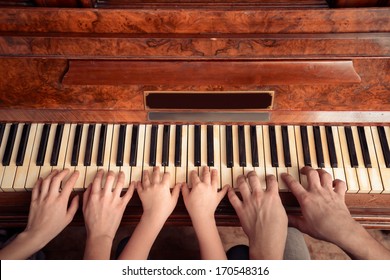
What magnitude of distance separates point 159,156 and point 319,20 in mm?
877

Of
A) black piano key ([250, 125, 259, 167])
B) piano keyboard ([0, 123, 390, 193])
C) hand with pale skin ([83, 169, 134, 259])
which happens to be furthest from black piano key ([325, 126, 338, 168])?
hand with pale skin ([83, 169, 134, 259])

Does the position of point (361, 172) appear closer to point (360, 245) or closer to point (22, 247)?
point (360, 245)

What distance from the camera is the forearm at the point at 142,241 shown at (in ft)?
4.00

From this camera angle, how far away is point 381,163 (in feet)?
4.66

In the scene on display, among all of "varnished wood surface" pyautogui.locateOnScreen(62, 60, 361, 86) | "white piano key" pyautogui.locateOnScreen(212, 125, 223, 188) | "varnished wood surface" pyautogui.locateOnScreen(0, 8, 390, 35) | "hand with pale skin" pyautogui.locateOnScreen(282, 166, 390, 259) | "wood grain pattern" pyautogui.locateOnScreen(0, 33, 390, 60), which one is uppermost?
"varnished wood surface" pyautogui.locateOnScreen(0, 8, 390, 35)

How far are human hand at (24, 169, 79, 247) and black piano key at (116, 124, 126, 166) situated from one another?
0.20 metres

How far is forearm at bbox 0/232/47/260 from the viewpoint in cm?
123

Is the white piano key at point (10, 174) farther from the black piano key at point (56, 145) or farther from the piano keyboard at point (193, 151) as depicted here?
the black piano key at point (56, 145)

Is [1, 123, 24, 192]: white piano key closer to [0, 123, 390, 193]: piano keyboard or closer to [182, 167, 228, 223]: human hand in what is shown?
[0, 123, 390, 193]: piano keyboard

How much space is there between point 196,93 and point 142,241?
0.66m

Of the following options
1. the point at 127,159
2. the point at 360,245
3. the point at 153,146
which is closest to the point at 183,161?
the point at 153,146

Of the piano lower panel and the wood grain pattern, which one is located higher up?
the wood grain pattern

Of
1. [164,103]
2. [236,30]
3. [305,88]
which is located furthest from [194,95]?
[305,88]

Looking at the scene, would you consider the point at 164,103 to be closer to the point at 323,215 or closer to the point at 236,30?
the point at 236,30
